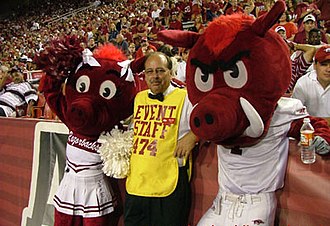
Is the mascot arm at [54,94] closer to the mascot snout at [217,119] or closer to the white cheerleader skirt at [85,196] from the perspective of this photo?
the white cheerleader skirt at [85,196]

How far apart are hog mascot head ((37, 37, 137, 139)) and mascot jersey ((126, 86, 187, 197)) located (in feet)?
1.01

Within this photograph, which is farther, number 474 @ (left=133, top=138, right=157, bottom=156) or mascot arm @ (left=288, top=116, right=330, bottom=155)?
number 474 @ (left=133, top=138, right=157, bottom=156)

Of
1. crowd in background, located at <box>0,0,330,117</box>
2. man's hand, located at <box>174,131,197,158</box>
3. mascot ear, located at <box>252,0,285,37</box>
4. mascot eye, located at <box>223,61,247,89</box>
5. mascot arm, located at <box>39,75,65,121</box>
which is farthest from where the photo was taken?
crowd in background, located at <box>0,0,330,117</box>

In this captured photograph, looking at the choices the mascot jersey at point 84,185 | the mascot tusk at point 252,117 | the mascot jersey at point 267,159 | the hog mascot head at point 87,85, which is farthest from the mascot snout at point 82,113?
the mascot tusk at point 252,117

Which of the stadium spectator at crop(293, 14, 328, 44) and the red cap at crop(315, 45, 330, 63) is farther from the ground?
the stadium spectator at crop(293, 14, 328, 44)

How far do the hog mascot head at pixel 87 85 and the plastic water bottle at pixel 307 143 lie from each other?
110 cm

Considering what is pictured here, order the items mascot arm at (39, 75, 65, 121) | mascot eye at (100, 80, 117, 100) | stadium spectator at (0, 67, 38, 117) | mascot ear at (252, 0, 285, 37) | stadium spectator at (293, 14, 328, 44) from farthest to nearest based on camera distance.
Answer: stadium spectator at (0, 67, 38, 117)
stadium spectator at (293, 14, 328, 44)
mascot arm at (39, 75, 65, 121)
mascot eye at (100, 80, 117, 100)
mascot ear at (252, 0, 285, 37)

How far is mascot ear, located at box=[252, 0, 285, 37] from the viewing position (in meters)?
1.82

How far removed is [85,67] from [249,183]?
1.25 metres

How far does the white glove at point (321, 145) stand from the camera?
1.94m

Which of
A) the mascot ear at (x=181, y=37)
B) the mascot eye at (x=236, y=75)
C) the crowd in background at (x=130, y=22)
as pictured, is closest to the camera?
the mascot eye at (x=236, y=75)

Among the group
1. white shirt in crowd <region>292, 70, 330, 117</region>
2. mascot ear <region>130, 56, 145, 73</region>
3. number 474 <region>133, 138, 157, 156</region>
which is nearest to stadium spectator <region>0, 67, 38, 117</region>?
mascot ear <region>130, 56, 145, 73</region>

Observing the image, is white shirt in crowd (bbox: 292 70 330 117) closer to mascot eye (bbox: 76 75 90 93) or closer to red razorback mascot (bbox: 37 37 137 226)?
red razorback mascot (bbox: 37 37 137 226)

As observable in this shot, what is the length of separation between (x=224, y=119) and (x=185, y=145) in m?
0.50
